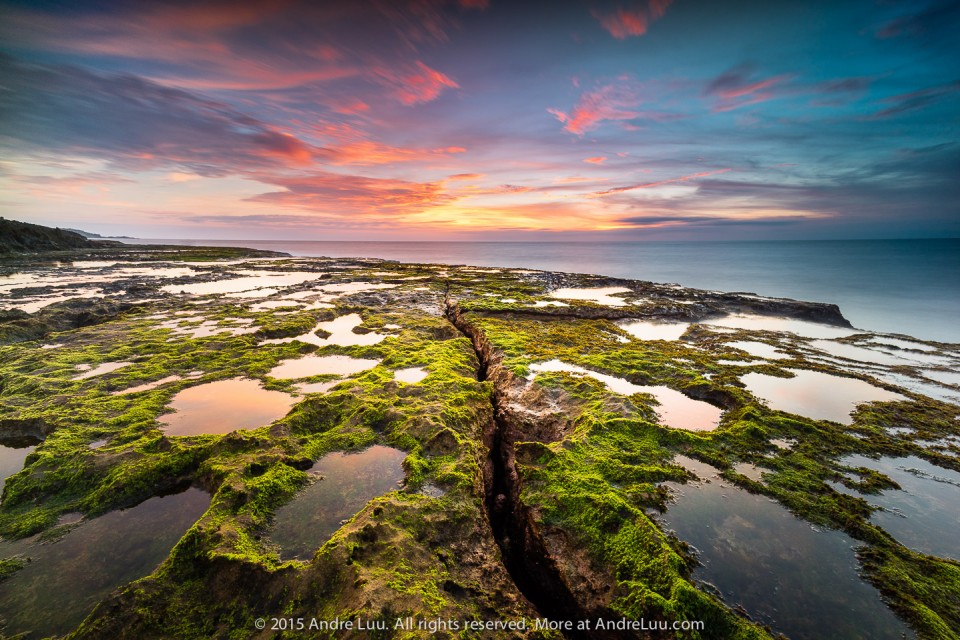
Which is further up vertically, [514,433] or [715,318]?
[715,318]

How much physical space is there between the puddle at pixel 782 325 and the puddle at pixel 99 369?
30.1 m

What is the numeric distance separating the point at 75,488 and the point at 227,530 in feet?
13.7

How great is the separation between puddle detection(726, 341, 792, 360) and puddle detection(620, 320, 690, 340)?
279 cm

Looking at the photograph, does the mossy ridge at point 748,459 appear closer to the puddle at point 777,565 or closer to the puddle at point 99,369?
the puddle at point 777,565

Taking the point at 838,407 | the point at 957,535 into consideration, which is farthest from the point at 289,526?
the point at 838,407

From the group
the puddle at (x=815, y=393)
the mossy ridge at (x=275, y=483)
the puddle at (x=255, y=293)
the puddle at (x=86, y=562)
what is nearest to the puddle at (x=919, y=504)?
the puddle at (x=815, y=393)

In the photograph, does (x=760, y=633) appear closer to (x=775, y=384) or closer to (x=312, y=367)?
(x=775, y=384)

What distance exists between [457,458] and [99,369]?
1372 cm

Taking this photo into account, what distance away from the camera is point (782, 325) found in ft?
76.4

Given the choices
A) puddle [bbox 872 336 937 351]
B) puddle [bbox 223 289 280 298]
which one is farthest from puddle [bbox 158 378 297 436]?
puddle [bbox 872 336 937 351]

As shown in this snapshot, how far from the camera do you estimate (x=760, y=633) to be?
179 inches

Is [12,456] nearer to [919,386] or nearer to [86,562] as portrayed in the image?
[86,562]

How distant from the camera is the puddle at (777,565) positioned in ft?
15.8

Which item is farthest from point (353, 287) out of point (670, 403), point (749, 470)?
point (749, 470)
